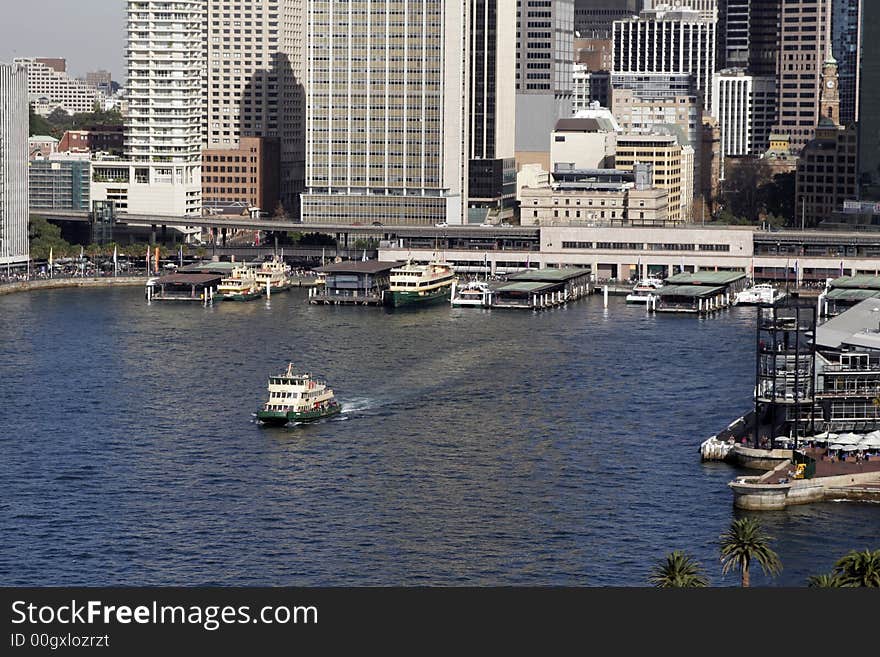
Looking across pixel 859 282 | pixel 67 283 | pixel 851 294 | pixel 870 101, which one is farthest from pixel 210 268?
pixel 870 101

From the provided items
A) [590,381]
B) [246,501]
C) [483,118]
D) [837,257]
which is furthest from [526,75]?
[246,501]

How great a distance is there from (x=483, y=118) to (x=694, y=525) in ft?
299

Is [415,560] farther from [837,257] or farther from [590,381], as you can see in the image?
[837,257]

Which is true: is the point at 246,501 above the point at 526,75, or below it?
below

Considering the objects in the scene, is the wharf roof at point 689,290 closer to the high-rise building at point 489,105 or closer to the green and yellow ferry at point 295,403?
the green and yellow ferry at point 295,403

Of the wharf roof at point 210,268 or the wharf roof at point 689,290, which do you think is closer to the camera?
the wharf roof at point 689,290

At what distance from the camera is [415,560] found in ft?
139

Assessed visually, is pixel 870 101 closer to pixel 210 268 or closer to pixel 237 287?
pixel 210 268

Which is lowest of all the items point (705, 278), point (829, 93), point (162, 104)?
point (705, 278)

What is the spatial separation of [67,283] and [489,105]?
126ft

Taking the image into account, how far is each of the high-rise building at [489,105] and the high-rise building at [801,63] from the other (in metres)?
63.0

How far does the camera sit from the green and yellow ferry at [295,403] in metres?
59.8

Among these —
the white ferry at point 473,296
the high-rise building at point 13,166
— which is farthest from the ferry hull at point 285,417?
the high-rise building at point 13,166

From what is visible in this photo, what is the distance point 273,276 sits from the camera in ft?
347
